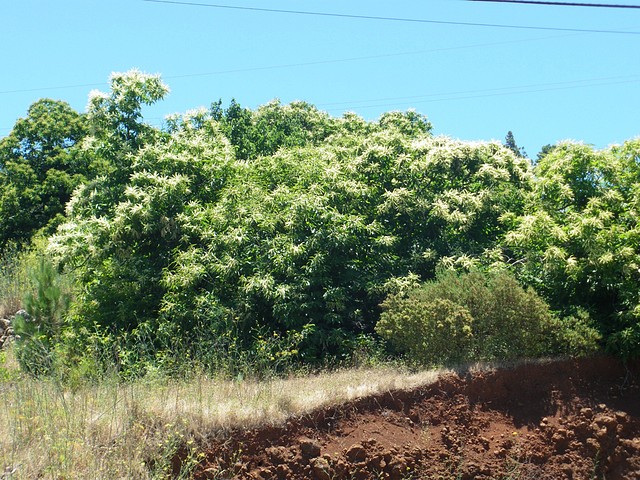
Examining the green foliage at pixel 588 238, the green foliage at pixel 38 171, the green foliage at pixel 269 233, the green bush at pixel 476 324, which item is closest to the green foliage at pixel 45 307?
the green foliage at pixel 269 233

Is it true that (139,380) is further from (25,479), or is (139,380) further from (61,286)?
(61,286)

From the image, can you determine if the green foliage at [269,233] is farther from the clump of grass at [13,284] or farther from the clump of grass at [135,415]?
the clump of grass at [13,284]

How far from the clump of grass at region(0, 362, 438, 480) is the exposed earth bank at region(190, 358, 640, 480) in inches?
9.9

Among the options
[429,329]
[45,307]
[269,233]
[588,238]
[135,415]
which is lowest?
[135,415]

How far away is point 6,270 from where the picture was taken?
21.4 meters

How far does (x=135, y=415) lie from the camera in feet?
29.9

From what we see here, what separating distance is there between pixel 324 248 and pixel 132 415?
4928mm

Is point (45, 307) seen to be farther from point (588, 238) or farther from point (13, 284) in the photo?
point (588, 238)

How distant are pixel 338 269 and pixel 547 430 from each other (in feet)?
14.6

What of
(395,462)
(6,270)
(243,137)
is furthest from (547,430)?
(6,270)

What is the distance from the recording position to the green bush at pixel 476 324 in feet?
37.1

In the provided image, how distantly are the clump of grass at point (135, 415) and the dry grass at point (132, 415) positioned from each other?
0.01 metres

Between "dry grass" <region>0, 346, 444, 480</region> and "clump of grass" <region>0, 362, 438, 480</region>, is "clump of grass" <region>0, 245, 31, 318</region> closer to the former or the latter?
"dry grass" <region>0, 346, 444, 480</region>

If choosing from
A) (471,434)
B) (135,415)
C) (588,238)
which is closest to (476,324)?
(471,434)
